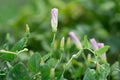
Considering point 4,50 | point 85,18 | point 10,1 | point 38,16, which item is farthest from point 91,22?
point 10,1

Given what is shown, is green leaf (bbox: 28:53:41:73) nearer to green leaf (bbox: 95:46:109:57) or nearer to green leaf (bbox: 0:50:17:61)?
green leaf (bbox: 0:50:17:61)

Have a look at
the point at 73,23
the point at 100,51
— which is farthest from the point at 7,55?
the point at 73,23

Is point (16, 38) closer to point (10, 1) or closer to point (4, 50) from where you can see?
point (4, 50)

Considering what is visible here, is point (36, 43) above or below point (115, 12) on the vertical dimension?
below

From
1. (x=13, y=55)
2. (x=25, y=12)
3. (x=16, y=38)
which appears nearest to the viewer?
(x=13, y=55)

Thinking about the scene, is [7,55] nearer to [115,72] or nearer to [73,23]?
[115,72]

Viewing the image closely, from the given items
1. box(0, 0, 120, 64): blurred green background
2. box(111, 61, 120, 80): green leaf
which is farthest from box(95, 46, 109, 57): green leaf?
box(0, 0, 120, 64): blurred green background

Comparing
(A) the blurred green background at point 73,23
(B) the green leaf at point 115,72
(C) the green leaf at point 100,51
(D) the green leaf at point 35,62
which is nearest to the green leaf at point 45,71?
(D) the green leaf at point 35,62

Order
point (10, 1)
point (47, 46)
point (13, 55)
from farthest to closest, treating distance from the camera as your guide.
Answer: point (10, 1), point (47, 46), point (13, 55)
